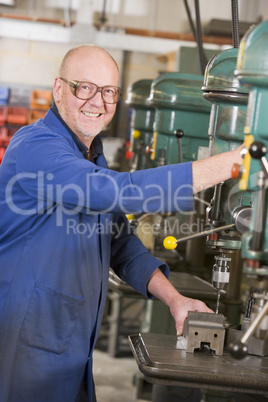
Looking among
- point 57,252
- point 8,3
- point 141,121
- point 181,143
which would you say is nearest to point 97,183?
point 57,252

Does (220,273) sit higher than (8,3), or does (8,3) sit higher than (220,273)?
(8,3)

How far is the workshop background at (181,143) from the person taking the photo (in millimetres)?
1359

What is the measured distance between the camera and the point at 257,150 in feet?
4.13

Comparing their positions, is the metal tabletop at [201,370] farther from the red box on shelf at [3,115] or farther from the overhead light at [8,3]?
the overhead light at [8,3]

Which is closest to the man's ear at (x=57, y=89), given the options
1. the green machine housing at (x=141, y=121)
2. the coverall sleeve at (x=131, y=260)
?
the coverall sleeve at (x=131, y=260)

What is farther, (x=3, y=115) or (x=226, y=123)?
(x=3, y=115)

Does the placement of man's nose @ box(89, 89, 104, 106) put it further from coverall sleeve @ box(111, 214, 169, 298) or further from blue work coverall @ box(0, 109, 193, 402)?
coverall sleeve @ box(111, 214, 169, 298)

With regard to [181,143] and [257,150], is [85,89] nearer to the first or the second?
[257,150]

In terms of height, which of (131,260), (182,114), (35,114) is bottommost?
(131,260)

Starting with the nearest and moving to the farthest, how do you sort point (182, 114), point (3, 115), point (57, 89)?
point (57, 89), point (182, 114), point (3, 115)

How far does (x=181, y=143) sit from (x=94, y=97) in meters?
0.97

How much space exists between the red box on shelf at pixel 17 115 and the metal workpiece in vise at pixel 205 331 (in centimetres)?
400

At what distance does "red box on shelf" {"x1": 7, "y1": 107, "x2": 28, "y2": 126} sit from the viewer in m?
5.38

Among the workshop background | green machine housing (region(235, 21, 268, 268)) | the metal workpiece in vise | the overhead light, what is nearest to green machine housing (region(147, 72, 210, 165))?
the workshop background
